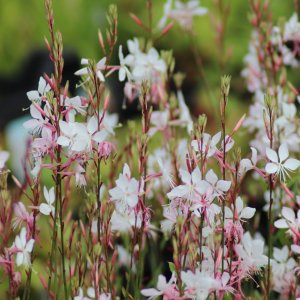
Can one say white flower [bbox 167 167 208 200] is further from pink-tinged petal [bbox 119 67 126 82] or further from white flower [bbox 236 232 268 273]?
pink-tinged petal [bbox 119 67 126 82]

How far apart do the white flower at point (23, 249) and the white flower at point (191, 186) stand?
0.26 metres

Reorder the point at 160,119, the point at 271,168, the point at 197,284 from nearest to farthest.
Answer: the point at 197,284 → the point at 271,168 → the point at 160,119

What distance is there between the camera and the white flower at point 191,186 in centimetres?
119

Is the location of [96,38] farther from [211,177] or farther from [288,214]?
[211,177]

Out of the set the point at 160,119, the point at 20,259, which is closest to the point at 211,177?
the point at 20,259

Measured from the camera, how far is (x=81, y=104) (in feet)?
4.34

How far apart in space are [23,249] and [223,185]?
363 mm

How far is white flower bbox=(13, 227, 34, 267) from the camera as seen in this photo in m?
1.28

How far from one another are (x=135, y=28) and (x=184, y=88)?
592 mm

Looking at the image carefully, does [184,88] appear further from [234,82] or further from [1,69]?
[1,69]

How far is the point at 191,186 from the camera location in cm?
120

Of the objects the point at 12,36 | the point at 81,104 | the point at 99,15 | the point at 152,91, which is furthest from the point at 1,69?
the point at 81,104

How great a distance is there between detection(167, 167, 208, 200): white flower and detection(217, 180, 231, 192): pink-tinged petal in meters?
→ 0.03

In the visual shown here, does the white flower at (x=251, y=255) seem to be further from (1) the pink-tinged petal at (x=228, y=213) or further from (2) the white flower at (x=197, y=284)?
(2) the white flower at (x=197, y=284)
